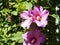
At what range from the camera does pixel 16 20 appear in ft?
9.38

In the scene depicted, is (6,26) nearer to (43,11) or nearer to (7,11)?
(7,11)

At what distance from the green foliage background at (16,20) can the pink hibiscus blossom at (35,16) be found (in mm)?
121

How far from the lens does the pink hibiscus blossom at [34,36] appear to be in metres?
2.46

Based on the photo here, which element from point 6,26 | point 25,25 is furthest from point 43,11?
point 6,26

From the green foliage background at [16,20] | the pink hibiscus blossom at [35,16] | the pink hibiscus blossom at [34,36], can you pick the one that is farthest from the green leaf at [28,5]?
the pink hibiscus blossom at [34,36]

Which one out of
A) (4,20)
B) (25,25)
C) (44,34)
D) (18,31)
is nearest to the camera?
(25,25)

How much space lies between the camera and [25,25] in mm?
2395

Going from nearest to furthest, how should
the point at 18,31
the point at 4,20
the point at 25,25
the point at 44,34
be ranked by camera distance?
the point at 25,25, the point at 44,34, the point at 18,31, the point at 4,20

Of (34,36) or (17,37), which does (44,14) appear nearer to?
(34,36)

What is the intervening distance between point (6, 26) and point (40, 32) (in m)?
0.46

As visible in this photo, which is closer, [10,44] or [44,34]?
[44,34]

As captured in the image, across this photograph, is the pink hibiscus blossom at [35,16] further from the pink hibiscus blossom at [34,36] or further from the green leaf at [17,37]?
the green leaf at [17,37]

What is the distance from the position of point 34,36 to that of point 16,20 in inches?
16.8

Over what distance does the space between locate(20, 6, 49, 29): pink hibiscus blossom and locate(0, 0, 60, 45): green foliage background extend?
0.40 ft
